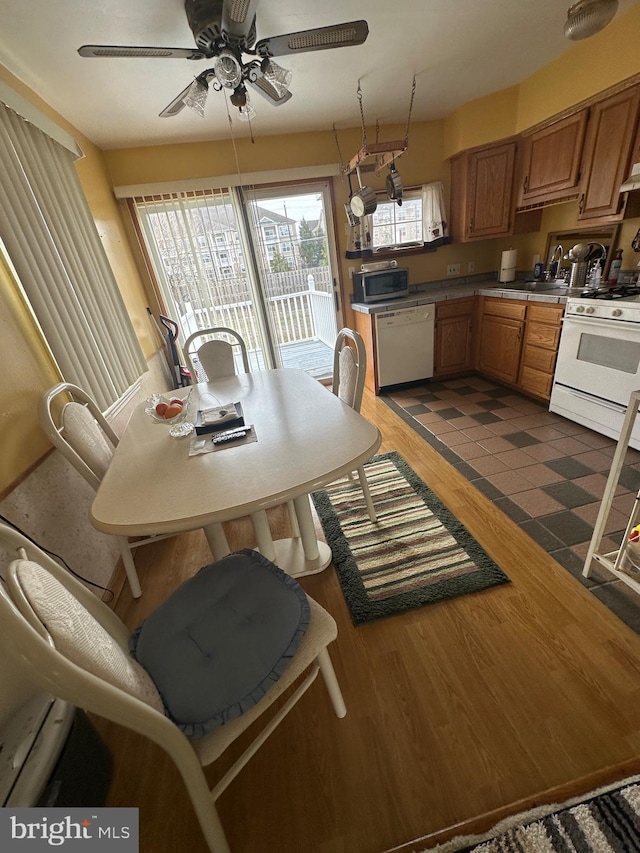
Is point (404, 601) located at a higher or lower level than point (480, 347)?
lower

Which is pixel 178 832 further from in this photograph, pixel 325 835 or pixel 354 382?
pixel 354 382

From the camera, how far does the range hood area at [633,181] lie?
2.16 meters

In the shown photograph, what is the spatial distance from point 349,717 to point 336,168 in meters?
3.86

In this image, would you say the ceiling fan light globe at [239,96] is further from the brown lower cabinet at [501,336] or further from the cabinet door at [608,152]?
the brown lower cabinet at [501,336]

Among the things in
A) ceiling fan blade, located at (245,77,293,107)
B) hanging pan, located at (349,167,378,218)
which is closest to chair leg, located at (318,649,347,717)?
ceiling fan blade, located at (245,77,293,107)

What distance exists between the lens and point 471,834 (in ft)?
2.85

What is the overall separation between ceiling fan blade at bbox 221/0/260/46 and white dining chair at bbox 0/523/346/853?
5.43 ft

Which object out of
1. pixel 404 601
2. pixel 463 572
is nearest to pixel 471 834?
pixel 404 601

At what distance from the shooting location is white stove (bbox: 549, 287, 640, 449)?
6.93 ft

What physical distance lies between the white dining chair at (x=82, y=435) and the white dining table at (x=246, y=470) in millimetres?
149

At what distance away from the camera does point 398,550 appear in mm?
1742

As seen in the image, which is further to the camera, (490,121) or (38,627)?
(490,121)

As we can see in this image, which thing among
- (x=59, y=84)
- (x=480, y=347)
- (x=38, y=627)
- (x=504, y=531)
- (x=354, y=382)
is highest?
(x=59, y=84)

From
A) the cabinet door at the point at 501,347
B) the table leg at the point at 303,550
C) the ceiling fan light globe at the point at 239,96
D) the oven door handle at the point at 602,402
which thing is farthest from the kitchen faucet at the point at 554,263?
the table leg at the point at 303,550
